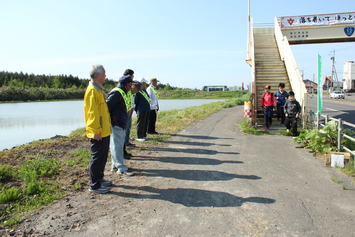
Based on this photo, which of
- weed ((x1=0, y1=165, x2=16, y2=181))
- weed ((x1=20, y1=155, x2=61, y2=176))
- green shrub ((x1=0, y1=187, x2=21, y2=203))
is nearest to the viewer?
green shrub ((x1=0, y1=187, x2=21, y2=203))

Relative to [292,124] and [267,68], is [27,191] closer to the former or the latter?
[292,124]

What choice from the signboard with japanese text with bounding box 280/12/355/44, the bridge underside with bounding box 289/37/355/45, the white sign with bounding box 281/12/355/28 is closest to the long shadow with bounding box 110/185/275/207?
the signboard with japanese text with bounding box 280/12/355/44

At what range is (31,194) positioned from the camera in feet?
14.5

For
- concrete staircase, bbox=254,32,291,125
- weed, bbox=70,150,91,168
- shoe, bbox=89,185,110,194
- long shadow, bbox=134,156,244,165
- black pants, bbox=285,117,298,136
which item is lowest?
long shadow, bbox=134,156,244,165

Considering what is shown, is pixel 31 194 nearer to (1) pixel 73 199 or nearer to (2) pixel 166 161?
(1) pixel 73 199

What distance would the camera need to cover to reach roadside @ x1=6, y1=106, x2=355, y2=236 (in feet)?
11.1

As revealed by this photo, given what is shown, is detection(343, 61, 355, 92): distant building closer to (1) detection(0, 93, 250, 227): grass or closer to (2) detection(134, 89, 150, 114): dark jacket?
(2) detection(134, 89, 150, 114): dark jacket

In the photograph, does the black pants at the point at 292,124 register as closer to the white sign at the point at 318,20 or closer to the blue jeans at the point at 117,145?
the blue jeans at the point at 117,145

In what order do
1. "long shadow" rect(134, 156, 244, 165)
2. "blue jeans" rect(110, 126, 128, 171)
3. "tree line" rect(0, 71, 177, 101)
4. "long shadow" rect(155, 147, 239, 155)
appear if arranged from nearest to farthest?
"blue jeans" rect(110, 126, 128, 171) < "long shadow" rect(134, 156, 244, 165) < "long shadow" rect(155, 147, 239, 155) < "tree line" rect(0, 71, 177, 101)

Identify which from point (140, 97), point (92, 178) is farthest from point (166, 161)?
point (140, 97)

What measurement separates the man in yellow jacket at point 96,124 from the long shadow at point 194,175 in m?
1.15

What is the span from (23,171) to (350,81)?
92237 millimetres

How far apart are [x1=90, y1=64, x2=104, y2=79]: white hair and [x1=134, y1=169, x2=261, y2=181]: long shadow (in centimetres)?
214

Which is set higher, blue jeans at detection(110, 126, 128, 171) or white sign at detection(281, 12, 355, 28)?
white sign at detection(281, 12, 355, 28)
